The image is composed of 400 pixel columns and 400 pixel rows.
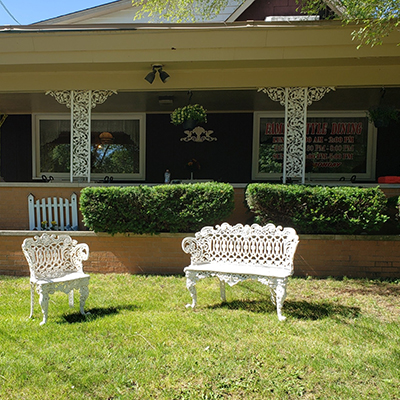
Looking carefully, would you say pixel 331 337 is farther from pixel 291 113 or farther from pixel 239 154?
pixel 239 154

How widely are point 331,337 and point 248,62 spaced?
466cm

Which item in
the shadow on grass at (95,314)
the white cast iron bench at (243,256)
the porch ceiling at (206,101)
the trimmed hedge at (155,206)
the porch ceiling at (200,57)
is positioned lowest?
the shadow on grass at (95,314)

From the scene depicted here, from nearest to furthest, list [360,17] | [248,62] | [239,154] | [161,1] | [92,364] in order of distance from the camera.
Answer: [92,364] → [360,17] → [248,62] → [161,1] → [239,154]

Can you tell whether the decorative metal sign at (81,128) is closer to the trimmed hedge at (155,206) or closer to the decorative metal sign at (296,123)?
the trimmed hedge at (155,206)

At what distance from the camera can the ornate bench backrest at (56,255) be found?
4.61 m

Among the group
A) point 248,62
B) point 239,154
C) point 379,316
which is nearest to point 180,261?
point 379,316

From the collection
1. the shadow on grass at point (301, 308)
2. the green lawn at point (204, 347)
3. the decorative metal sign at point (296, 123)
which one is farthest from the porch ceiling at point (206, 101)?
the shadow on grass at point (301, 308)

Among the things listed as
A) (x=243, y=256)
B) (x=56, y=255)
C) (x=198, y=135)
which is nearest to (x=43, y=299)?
(x=56, y=255)

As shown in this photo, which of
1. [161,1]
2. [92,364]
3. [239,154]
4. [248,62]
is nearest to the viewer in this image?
[92,364]

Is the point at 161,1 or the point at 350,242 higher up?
the point at 161,1

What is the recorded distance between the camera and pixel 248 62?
6656mm

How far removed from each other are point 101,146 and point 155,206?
188 inches

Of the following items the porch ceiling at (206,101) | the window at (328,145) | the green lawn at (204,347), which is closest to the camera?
the green lawn at (204,347)

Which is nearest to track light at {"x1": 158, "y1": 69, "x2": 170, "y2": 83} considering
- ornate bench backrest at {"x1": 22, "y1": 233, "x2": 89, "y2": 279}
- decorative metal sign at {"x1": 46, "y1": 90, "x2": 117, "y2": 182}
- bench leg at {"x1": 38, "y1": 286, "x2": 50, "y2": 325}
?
decorative metal sign at {"x1": 46, "y1": 90, "x2": 117, "y2": 182}
